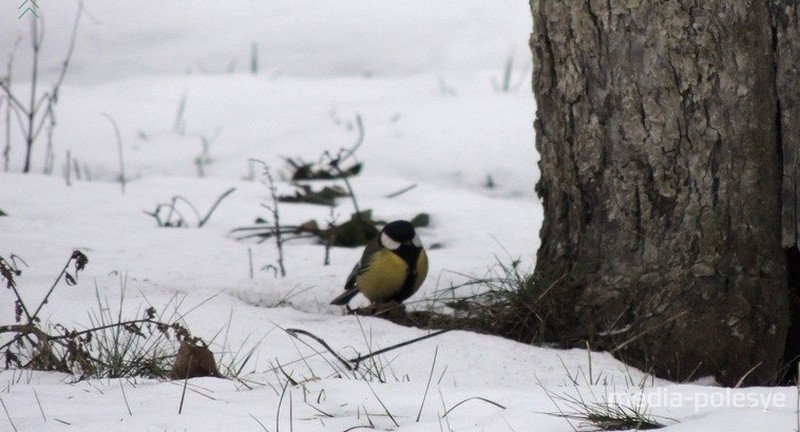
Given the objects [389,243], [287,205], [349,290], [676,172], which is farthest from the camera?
[287,205]

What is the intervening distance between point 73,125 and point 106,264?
3.69 m

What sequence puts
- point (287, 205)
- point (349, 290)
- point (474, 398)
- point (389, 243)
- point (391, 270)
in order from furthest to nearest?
point (287, 205), point (389, 243), point (349, 290), point (391, 270), point (474, 398)

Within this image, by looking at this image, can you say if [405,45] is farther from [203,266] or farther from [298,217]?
[203,266]

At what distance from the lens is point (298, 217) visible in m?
6.45

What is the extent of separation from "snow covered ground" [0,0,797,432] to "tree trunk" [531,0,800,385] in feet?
0.84

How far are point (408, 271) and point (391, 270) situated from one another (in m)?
0.08

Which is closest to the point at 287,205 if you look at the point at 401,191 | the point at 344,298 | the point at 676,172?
the point at 401,191

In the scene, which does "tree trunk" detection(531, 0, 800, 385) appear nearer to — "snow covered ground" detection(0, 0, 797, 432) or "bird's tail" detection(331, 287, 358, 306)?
"snow covered ground" detection(0, 0, 797, 432)

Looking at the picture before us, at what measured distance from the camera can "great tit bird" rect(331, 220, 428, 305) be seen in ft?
16.2

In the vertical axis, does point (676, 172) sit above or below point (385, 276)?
above

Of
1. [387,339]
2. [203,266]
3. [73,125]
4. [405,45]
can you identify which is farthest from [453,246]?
[405,45]

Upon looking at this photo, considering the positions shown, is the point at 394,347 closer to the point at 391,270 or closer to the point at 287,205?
the point at 391,270

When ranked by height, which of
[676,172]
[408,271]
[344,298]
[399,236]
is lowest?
[344,298]

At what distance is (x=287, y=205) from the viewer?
22.1 feet
